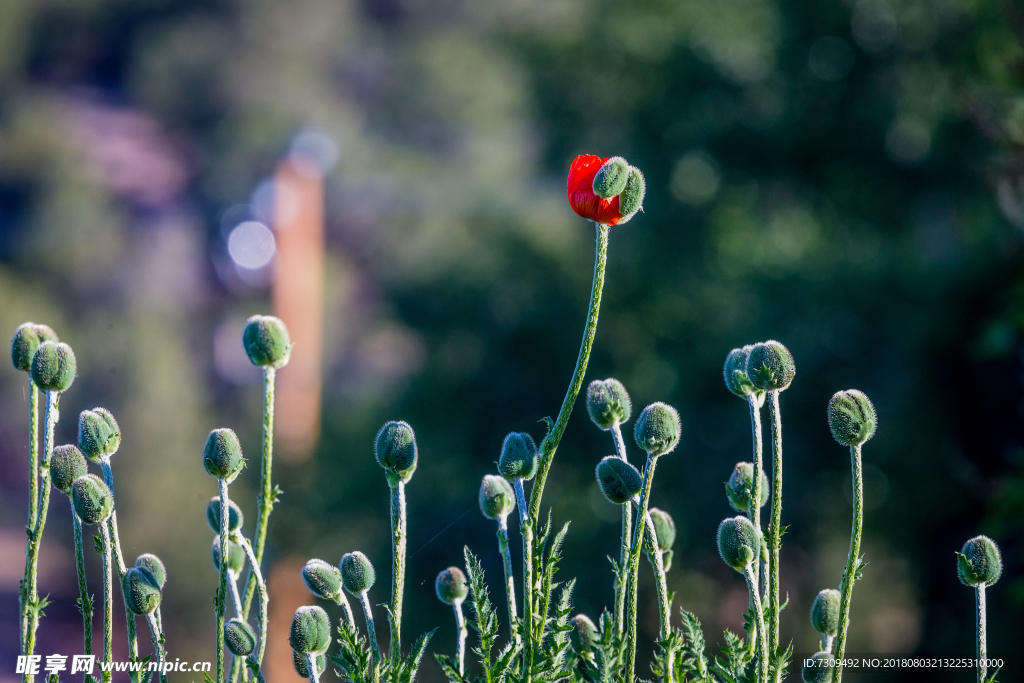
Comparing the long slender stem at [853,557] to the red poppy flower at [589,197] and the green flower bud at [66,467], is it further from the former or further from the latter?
the green flower bud at [66,467]

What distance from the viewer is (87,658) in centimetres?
51

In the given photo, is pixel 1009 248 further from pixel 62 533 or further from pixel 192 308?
pixel 192 308

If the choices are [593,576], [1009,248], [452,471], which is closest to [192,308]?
[452,471]

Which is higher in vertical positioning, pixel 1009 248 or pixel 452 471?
pixel 1009 248

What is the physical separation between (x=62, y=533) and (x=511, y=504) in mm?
4423

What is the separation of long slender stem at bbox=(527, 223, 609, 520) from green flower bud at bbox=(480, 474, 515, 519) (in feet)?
0.17

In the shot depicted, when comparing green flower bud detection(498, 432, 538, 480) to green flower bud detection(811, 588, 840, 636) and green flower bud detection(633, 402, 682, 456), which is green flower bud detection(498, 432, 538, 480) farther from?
green flower bud detection(811, 588, 840, 636)

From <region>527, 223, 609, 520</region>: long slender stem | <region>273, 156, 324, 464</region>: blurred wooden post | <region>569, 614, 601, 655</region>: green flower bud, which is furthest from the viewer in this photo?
<region>273, 156, 324, 464</region>: blurred wooden post

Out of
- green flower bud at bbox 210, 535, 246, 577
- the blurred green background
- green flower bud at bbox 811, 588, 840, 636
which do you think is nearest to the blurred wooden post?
the blurred green background

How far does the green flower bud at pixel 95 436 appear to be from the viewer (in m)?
0.48

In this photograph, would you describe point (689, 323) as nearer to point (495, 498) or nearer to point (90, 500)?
point (495, 498)

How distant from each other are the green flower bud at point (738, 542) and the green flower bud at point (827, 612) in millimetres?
73

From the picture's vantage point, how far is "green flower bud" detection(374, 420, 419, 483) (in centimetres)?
49

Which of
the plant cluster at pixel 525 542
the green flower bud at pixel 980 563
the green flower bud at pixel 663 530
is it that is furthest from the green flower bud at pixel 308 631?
the green flower bud at pixel 980 563
